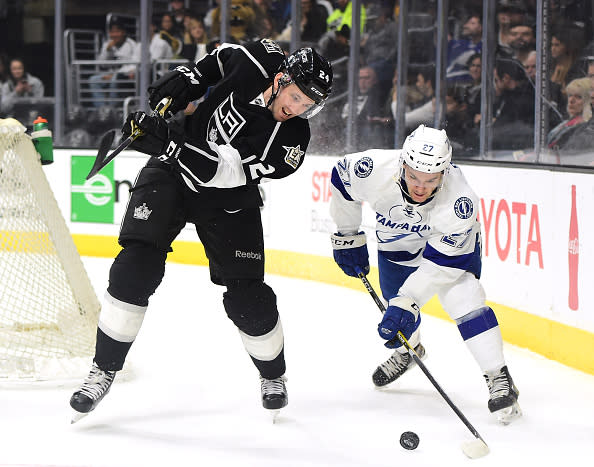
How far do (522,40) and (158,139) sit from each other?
108 inches

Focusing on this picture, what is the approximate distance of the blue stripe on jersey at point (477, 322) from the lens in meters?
2.79

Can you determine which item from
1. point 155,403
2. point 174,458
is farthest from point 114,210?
point 174,458

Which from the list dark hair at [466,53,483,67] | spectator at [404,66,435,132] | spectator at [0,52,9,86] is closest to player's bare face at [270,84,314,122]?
dark hair at [466,53,483,67]

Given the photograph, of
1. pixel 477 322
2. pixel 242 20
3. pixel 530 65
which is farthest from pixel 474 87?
pixel 477 322

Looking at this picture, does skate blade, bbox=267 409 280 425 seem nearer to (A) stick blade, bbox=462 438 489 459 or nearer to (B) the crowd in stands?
(A) stick blade, bbox=462 438 489 459

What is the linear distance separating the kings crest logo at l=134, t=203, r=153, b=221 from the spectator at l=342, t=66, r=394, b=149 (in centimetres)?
328

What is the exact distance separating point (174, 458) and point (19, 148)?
1.43 metres

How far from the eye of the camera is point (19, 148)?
3320 mm

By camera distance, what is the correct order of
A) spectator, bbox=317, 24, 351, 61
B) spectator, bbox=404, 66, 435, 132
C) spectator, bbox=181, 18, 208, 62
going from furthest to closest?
spectator, bbox=181, 18, 208, 62, spectator, bbox=317, 24, 351, 61, spectator, bbox=404, 66, 435, 132

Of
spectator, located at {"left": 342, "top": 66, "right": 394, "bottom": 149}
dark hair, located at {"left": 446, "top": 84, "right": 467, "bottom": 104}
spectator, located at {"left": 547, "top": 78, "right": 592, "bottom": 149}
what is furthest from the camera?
spectator, located at {"left": 342, "top": 66, "right": 394, "bottom": 149}

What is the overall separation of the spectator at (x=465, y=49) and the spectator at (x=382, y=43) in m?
0.56

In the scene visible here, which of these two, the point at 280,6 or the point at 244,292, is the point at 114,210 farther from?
the point at 244,292

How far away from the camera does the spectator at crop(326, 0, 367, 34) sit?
5.98 metres

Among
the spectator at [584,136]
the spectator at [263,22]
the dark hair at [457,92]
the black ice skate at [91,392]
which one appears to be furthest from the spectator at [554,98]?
the spectator at [263,22]
